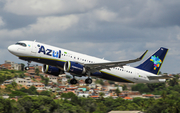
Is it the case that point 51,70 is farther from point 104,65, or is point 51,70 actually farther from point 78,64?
point 104,65

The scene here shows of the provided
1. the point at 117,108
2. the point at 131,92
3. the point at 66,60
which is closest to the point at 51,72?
the point at 66,60

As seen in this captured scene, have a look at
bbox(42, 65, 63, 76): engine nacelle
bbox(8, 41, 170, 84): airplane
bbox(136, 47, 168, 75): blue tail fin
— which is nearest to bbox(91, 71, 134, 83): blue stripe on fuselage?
bbox(8, 41, 170, 84): airplane

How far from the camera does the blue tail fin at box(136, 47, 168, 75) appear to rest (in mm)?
65062

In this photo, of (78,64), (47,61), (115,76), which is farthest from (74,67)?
(115,76)

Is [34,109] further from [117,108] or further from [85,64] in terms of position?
[85,64]

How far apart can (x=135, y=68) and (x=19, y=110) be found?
63798 mm

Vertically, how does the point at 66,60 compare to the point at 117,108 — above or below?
above

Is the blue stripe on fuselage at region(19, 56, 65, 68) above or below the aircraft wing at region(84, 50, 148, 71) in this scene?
above

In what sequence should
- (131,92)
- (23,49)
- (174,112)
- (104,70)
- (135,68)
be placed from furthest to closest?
(131,92) < (174,112) < (135,68) < (104,70) < (23,49)

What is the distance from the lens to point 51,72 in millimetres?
59344

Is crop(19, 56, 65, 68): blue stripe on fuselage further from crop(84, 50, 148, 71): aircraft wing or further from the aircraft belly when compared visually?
the aircraft belly

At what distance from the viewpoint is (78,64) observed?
53750 millimetres

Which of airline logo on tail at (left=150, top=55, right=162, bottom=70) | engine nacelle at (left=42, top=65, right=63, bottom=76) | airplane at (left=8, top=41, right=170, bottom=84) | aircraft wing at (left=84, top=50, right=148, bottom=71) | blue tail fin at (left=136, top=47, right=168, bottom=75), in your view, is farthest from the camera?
airline logo on tail at (left=150, top=55, right=162, bottom=70)

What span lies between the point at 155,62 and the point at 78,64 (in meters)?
20.0
